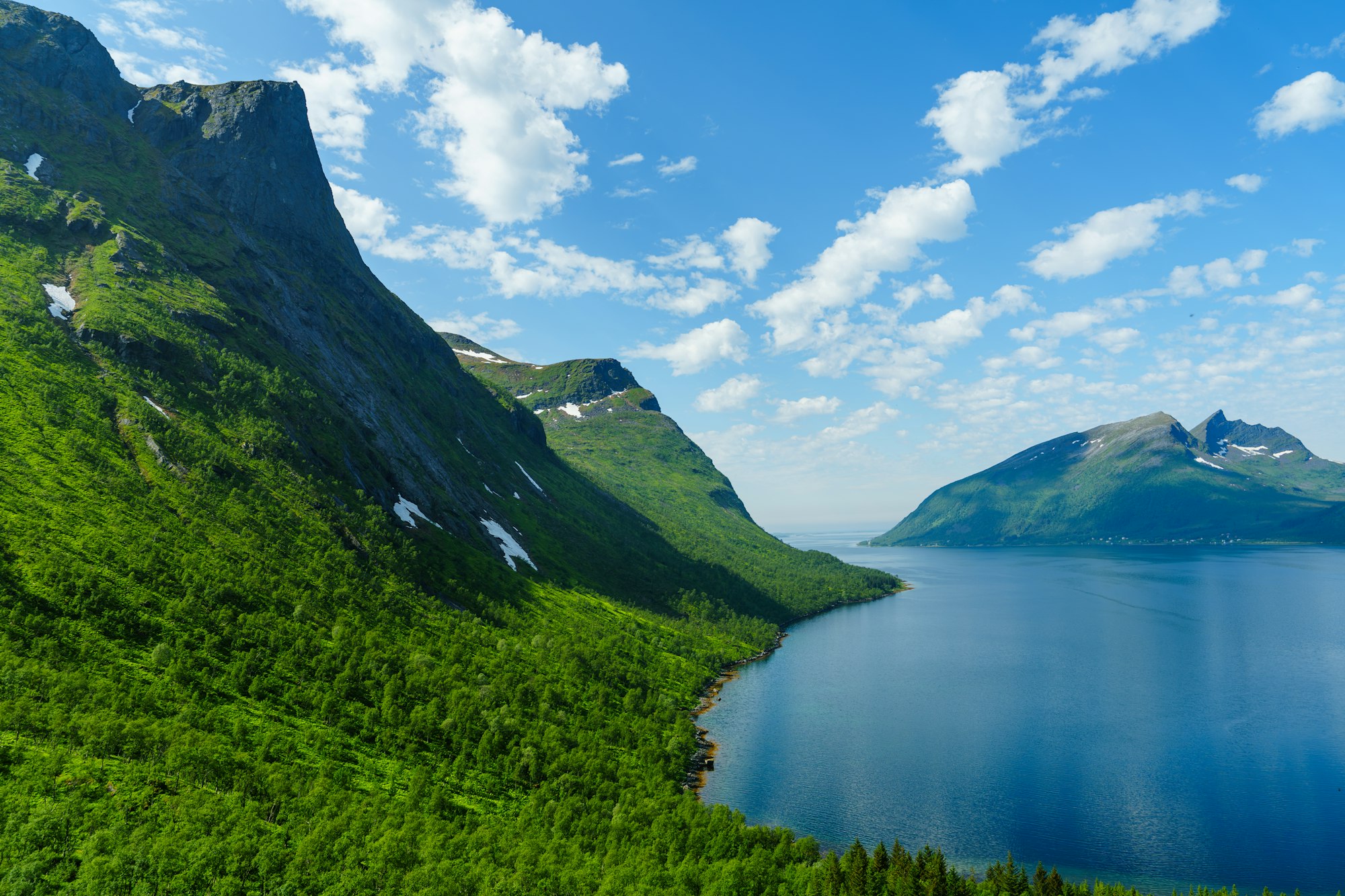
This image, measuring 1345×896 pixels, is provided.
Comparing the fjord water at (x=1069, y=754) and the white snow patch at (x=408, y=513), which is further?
the white snow patch at (x=408, y=513)

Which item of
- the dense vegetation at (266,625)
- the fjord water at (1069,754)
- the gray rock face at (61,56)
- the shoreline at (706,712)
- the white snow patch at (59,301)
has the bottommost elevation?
the shoreline at (706,712)

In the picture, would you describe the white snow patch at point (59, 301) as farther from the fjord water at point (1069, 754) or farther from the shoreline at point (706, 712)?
the fjord water at point (1069, 754)

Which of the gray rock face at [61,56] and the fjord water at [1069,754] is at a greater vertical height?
the gray rock face at [61,56]

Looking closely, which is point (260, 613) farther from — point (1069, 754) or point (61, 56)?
point (61, 56)

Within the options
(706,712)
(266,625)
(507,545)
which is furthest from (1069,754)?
(507,545)

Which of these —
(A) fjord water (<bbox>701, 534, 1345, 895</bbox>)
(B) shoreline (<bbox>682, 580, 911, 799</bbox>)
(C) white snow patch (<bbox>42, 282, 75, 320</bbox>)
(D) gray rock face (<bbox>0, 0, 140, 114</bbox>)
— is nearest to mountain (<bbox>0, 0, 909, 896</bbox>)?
(D) gray rock face (<bbox>0, 0, 140, 114</bbox>)

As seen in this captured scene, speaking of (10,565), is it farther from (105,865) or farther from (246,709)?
(105,865)

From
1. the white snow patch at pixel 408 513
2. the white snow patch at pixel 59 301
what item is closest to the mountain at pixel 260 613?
the white snow patch at pixel 408 513

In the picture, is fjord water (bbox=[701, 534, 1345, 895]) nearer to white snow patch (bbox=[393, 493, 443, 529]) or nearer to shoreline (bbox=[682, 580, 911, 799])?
shoreline (bbox=[682, 580, 911, 799])
